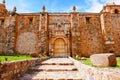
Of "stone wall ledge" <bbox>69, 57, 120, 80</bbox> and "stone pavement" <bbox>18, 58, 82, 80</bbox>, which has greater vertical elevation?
"stone wall ledge" <bbox>69, 57, 120, 80</bbox>

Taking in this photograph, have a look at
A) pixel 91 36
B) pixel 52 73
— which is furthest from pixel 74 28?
pixel 52 73

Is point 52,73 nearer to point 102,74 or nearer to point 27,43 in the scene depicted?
point 102,74

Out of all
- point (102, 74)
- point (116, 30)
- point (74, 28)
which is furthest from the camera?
point (116, 30)

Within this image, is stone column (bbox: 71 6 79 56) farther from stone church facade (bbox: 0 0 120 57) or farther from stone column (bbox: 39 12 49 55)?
stone column (bbox: 39 12 49 55)

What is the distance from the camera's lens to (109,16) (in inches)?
707

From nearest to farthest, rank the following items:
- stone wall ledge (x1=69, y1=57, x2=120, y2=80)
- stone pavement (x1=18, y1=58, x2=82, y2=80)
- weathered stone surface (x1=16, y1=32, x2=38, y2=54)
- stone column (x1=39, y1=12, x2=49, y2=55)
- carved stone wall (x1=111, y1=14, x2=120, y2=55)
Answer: stone wall ledge (x1=69, y1=57, x2=120, y2=80) < stone pavement (x1=18, y1=58, x2=82, y2=80) < stone column (x1=39, y1=12, x2=49, y2=55) < carved stone wall (x1=111, y1=14, x2=120, y2=55) < weathered stone surface (x1=16, y1=32, x2=38, y2=54)

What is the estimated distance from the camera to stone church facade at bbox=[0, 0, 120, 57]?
1759 cm

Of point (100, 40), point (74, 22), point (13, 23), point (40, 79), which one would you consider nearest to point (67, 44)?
point (74, 22)

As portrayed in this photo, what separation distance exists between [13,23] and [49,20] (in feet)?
16.4

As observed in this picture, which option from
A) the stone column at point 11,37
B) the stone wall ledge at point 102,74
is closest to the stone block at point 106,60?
the stone wall ledge at point 102,74

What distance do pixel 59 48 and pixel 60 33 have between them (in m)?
2.07

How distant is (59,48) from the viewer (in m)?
18.2

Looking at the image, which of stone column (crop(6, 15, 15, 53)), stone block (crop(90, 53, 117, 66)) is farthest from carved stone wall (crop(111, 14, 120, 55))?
stone column (crop(6, 15, 15, 53))

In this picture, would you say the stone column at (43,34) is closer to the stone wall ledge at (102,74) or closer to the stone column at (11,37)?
the stone column at (11,37)
